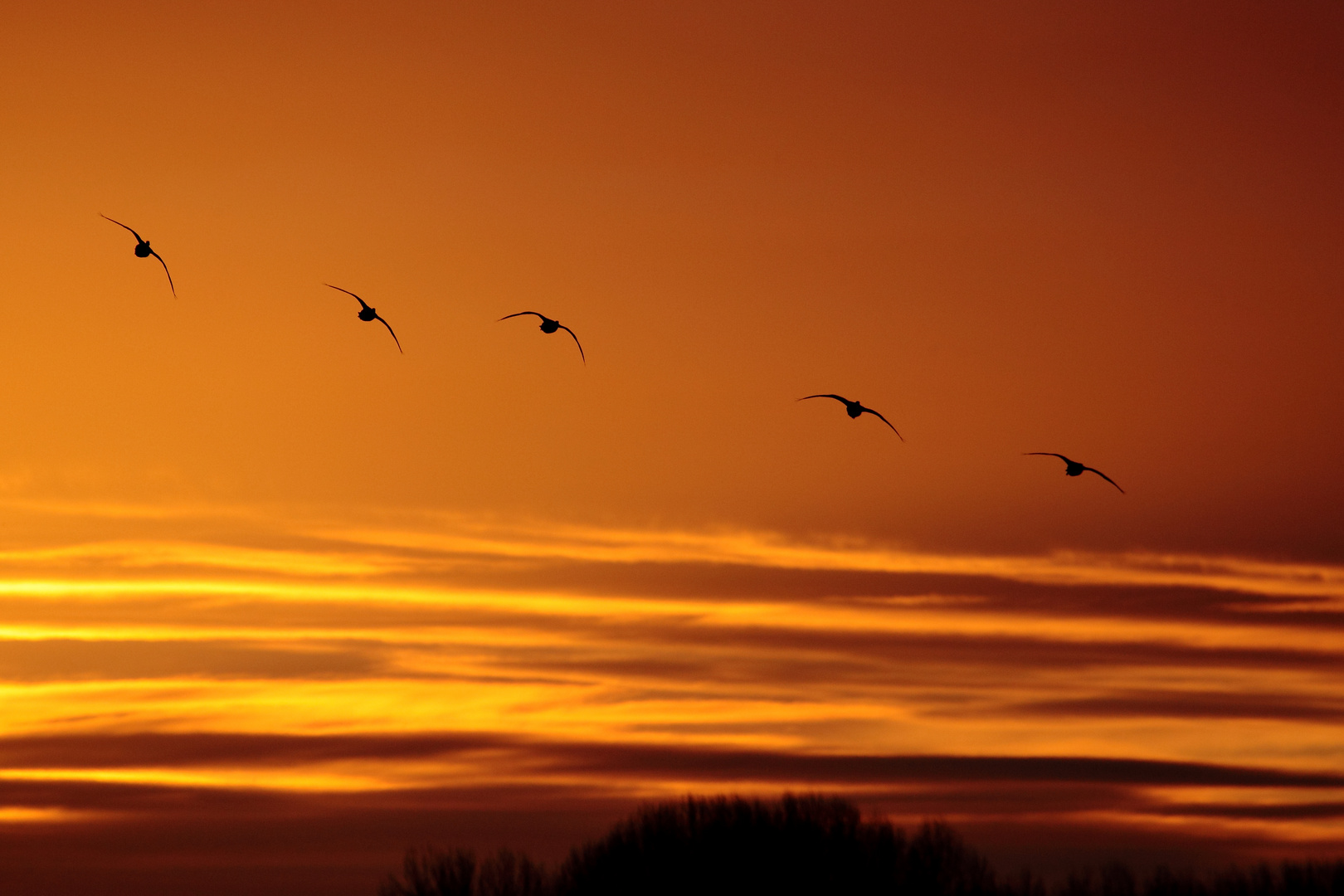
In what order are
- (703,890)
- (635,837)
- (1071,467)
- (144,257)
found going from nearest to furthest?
1. (144,257)
2. (1071,467)
3. (703,890)
4. (635,837)

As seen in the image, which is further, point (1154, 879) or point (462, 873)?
point (462, 873)

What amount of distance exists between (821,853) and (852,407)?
47964 mm

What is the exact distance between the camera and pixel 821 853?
93.6 m

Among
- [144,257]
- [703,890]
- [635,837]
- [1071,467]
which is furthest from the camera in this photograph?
[635,837]

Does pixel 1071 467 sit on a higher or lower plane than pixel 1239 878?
higher

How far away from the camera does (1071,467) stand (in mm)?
54281

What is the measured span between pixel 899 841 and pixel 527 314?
5292 cm

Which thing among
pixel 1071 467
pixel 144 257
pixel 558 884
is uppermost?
pixel 144 257

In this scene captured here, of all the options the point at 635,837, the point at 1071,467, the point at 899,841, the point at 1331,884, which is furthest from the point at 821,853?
the point at 1071,467

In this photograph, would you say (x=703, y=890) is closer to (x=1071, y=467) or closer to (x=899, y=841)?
(x=899, y=841)

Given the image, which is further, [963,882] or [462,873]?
[462,873]

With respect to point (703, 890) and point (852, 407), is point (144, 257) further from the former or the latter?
point (703, 890)

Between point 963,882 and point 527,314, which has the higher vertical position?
point 527,314

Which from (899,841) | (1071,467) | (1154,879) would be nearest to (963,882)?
(899,841)
